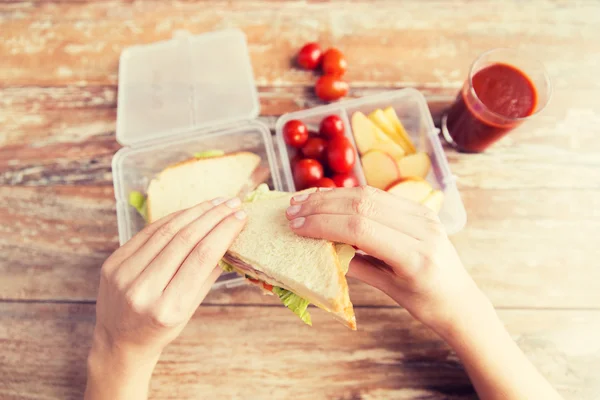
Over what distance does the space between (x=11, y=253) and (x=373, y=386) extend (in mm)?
1137

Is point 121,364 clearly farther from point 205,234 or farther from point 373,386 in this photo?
point 373,386

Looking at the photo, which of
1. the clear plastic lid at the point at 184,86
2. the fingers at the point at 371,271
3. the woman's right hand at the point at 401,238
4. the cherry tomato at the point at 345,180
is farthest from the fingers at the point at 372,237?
the clear plastic lid at the point at 184,86

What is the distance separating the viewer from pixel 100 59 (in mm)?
1484

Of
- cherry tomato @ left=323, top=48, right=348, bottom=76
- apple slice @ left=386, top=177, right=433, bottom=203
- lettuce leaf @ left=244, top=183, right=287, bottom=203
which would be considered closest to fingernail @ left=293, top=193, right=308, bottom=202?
lettuce leaf @ left=244, top=183, right=287, bottom=203

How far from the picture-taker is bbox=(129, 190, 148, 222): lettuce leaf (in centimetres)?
128

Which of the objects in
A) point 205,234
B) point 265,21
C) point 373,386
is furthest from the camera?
point 265,21

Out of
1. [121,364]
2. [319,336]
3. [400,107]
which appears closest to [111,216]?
[121,364]

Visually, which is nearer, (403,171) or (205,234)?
(205,234)

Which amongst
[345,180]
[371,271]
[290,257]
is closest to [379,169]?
[345,180]

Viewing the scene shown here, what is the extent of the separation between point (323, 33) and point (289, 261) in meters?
0.90

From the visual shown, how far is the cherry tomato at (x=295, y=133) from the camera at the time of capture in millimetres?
1317

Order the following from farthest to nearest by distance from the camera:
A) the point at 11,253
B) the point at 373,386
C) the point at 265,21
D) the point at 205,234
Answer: the point at 265,21 < the point at 11,253 < the point at 373,386 < the point at 205,234

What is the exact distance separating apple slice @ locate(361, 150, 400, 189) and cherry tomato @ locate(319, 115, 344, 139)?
118mm

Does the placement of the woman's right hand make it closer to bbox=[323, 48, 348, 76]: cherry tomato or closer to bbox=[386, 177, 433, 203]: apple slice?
bbox=[386, 177, 433, 203]: apple slice
